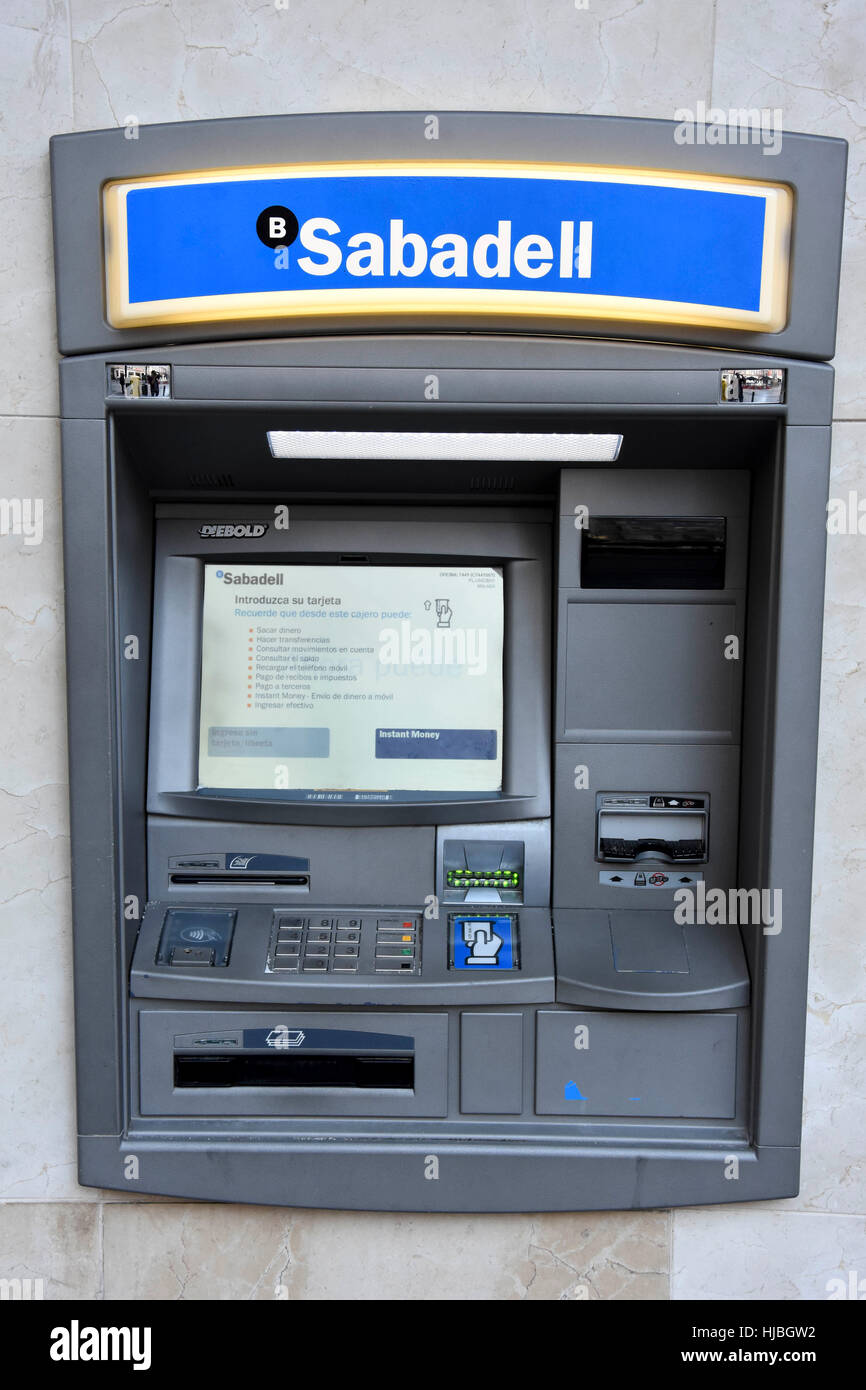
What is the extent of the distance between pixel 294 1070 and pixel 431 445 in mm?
1511

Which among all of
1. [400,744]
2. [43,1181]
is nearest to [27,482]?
[400,744]

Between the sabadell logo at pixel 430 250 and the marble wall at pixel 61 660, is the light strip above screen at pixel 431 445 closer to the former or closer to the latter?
the sabadell logo at pixel 430 250

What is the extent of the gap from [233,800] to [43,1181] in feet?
3.54

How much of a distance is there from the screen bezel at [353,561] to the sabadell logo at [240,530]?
0.01m

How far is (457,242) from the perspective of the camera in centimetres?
190

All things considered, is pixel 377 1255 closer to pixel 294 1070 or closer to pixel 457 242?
pixel 294 1070

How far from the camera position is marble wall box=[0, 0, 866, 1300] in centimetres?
198

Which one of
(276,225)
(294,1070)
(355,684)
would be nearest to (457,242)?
(276,225)

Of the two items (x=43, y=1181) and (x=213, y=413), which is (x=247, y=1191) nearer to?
(x=43, y=1181)

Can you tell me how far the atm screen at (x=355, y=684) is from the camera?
2258 mm

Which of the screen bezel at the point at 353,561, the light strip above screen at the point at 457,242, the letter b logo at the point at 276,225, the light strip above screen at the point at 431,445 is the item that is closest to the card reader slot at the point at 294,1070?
the screen bezel at the point at 353,561

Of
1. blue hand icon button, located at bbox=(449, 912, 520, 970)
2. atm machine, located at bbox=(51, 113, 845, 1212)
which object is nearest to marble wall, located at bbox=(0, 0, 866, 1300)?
atm machine, located at bbox=(51, 113, 845, 1212)

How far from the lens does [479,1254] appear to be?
7.25ft

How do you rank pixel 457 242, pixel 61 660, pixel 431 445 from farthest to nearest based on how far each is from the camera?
pixel 61 660, pixel 431 445, pixel 457 242
